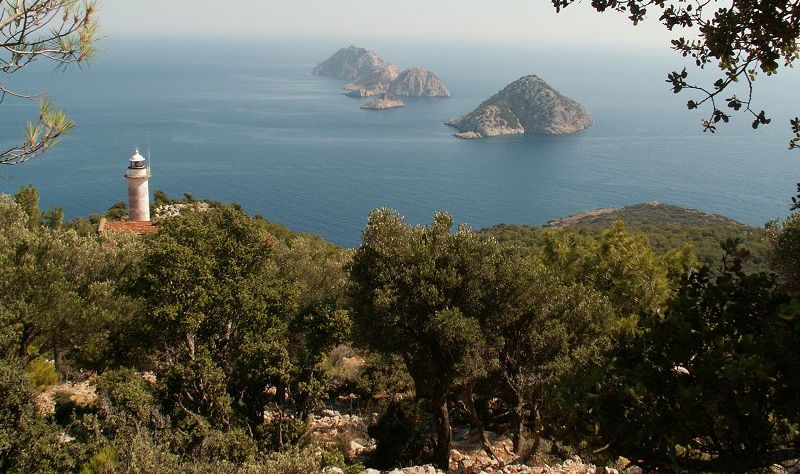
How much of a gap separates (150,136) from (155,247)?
3519 inches

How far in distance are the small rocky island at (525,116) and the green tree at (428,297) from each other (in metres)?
101

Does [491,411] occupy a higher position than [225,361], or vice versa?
[225,361]

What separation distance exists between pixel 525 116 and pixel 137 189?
3847 inches

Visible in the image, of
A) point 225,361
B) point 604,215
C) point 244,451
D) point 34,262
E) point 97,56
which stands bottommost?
point 604,215

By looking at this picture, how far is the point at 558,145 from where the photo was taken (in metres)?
103

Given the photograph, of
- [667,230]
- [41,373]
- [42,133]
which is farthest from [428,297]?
[667,230]

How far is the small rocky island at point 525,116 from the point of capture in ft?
368

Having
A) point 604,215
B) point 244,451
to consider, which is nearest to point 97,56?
point 244,451

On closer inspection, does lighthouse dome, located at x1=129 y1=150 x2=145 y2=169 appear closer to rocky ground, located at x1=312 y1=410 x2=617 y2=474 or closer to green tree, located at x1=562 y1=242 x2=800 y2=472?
rocky ground, located at x1=312 y1=410 x2=617 y2=474

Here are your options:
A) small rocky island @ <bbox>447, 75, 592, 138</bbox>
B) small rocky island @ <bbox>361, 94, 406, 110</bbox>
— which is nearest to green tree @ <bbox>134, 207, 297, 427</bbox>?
small rocky island @ <bbox>447, 75, 592, 138</bbox>

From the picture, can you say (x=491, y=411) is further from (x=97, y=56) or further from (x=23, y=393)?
(x=97, y=56)

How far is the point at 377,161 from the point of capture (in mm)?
86812

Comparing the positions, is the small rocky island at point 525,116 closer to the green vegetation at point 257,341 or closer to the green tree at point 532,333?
the green tree at point 532,333

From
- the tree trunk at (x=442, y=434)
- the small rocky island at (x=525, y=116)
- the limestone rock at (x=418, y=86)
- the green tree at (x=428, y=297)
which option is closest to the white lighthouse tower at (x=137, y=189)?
the green tree at (x=428, y=297)
